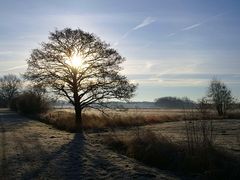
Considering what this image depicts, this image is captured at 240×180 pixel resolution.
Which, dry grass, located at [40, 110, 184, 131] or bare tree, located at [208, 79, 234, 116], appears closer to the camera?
dry grass, located at [40, 110, 184, 131]

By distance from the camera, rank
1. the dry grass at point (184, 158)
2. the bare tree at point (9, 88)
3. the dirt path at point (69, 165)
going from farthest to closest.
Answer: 1. the bare tree at point (9, 88)
2. the dirt path at point (69, 165)
3. the dry grass at point (184, 158)

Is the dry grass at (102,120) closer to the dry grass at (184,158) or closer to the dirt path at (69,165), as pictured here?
the dirt path at (69,165)

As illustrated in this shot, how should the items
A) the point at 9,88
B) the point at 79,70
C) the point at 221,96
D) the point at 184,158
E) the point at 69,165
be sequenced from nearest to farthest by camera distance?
the point at 184,158
the point at 69,165
the point at 79,70
the point at 221,96
the point at 9,88

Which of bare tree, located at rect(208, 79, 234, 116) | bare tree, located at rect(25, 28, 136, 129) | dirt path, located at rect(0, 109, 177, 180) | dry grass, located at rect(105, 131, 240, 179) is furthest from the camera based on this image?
bare tree, located at rect(208, 79, 234, 116)

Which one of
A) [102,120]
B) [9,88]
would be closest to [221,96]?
[102,120]

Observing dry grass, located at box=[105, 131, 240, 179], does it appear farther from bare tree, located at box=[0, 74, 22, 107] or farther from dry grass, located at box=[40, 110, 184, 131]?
bare tree, located at box=[0, 74, 22, 107]

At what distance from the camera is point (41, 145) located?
2094 cm

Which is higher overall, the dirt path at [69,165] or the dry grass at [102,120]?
the dry grass at [102,120]

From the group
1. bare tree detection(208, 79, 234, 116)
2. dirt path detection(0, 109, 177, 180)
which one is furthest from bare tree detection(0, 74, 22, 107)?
dirt path detection(0, 109, 177, 180)

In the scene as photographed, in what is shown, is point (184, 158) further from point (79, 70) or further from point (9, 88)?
point (9, 88)

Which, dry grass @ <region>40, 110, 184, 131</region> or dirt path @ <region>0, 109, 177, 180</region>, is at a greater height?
dry grass @ <region>40, 110, 184, 131</region>

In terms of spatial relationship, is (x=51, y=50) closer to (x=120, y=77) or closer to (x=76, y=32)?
(x=76, y=32)

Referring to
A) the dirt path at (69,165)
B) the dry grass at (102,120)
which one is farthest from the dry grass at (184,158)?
the dry grass at (102,120)

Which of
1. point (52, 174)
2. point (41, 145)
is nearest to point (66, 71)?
point (41, 145)
